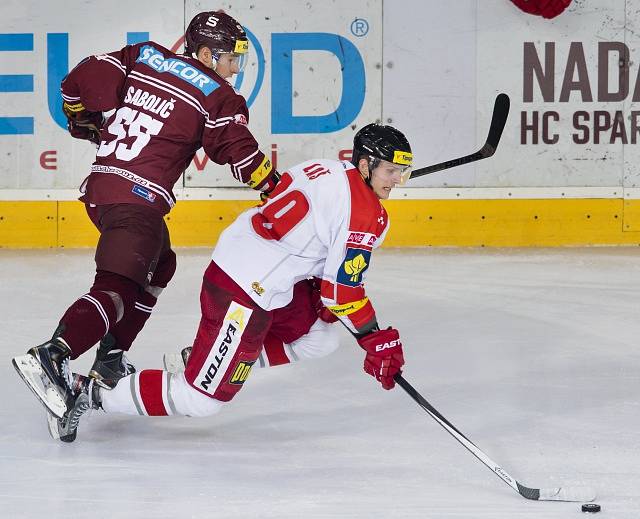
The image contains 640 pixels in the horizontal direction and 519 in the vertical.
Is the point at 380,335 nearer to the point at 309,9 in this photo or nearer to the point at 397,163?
the point at 397,163

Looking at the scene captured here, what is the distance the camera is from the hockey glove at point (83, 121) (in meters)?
3.42

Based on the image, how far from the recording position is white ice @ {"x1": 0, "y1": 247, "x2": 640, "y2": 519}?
94.9 inches

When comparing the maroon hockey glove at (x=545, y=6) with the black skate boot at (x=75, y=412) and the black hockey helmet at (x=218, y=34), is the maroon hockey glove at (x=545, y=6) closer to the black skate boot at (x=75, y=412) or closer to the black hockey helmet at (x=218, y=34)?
the black hockey helmet at (x=218, y=34)

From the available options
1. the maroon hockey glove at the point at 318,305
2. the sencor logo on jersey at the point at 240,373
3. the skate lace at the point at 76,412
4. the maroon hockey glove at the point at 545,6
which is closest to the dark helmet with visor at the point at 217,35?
the maroon hockey glove at the point at 318,305

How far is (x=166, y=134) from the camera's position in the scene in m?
3.21

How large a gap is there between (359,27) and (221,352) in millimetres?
4096

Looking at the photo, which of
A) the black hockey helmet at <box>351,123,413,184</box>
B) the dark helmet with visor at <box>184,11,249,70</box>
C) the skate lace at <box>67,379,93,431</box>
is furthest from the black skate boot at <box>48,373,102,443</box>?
the dark helmet with visor at <box>184,11,249,70</box>

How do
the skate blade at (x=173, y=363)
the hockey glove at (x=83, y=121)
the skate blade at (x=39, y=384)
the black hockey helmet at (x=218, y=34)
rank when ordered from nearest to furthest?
the skate blade at (x=39, y=384), the black hockey helmet at (x=218, y=34), the hockey glove at (x=83, y=121), the skate blade at (x=173, y=363)

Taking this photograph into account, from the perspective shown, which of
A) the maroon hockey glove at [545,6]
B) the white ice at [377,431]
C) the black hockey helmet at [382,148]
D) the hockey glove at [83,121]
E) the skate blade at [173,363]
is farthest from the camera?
the maroon hockey glove at [545,6]

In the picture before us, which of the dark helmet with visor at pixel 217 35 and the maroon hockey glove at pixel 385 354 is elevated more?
the dark helmet with visor at pixel 217 35

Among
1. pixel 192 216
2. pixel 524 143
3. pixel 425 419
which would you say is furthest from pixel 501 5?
pixel 425 419

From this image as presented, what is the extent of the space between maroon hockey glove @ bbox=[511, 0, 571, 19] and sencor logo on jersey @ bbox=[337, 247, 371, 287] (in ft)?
13.8

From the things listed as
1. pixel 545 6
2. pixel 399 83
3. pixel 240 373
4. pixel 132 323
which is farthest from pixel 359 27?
pixel 240 373

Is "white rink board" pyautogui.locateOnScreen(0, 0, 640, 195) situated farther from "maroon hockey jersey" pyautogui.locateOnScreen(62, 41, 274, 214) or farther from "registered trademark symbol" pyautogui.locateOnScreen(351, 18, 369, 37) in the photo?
"maroon hockey jersey" pyautogui.locateOnScreen(62, 41, 274, 214)
